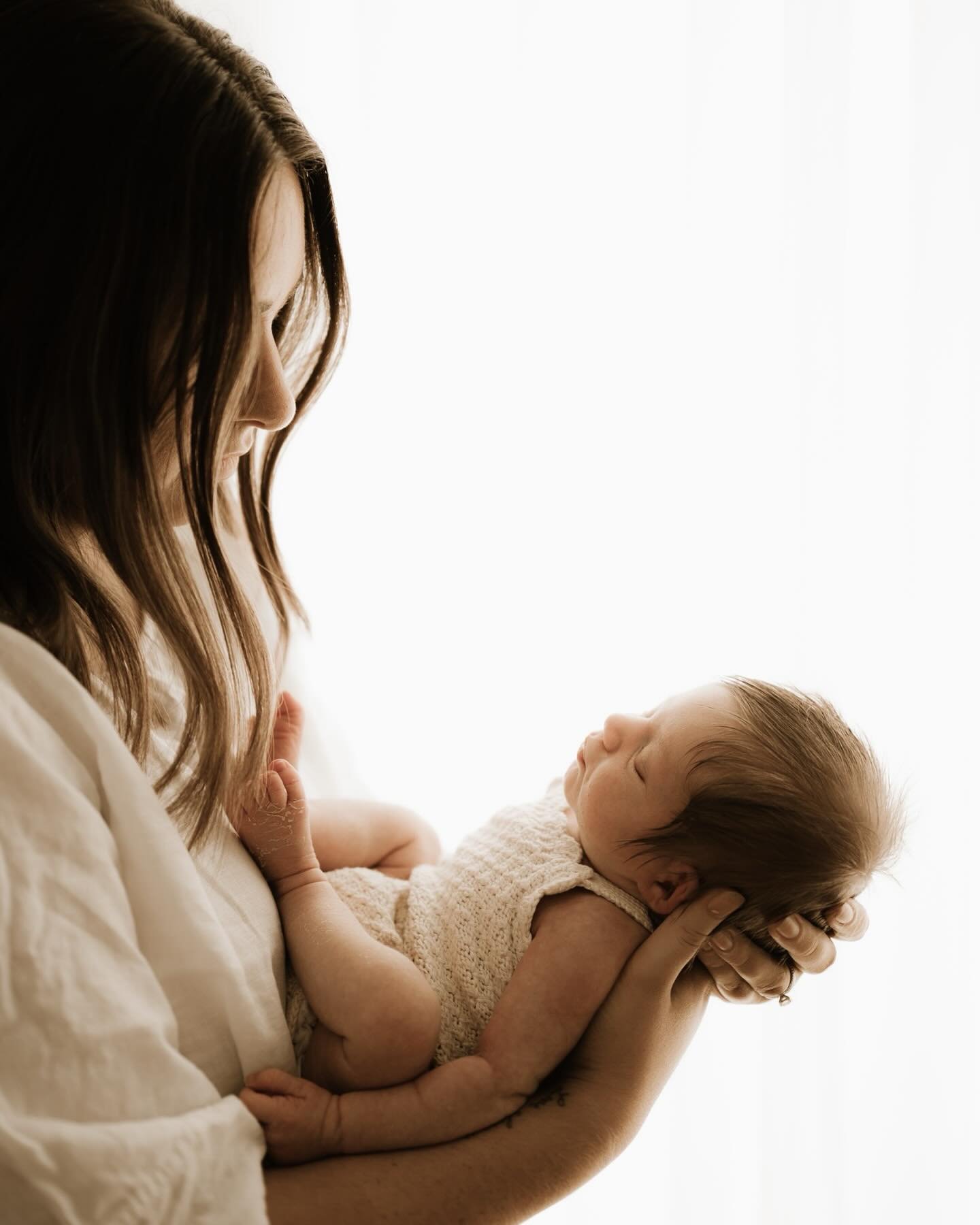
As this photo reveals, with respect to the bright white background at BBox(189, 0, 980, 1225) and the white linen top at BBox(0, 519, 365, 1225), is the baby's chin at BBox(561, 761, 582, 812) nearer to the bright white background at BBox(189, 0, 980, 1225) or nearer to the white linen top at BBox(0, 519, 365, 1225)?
the bright white background at BBox(189, 0, 980, 1225)

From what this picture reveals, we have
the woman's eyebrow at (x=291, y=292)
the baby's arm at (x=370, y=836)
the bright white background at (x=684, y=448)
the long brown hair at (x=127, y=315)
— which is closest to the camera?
the long brown hair at (x=127, y=315)

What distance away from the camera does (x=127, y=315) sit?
827mm

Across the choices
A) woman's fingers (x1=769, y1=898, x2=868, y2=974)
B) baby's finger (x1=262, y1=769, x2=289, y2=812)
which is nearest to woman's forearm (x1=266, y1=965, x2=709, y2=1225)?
woman's fingers (x1=769, y1=898, x2=868, y2=974)

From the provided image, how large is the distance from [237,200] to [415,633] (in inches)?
40.0

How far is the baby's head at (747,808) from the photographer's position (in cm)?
105

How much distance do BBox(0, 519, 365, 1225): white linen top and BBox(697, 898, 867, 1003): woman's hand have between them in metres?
0.46

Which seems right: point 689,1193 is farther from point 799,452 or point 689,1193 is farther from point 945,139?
point 945,139

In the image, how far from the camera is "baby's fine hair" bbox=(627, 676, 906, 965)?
105cm

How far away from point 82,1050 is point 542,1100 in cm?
46

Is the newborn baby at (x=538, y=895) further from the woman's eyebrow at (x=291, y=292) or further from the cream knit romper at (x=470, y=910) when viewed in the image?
the woman's eyebrow at (x=291, y=292)

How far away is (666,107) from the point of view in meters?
1.57

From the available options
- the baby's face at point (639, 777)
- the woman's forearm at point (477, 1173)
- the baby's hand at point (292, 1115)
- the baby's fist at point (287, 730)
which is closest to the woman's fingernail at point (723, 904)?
the baby's face at point (639, 777)

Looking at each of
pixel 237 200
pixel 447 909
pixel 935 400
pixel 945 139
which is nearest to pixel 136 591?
pixel 237 200

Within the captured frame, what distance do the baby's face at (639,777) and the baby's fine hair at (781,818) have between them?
1 cm
